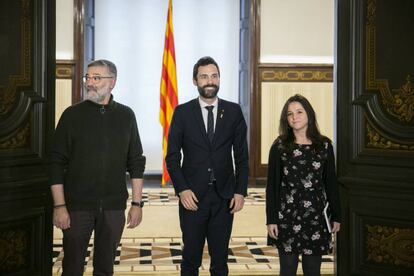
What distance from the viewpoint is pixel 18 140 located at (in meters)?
2.85

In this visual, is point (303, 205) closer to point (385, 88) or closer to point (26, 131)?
point (385, 88)

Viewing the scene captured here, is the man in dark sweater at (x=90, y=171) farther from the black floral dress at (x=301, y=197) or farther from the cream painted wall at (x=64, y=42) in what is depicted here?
the cream painted wall at (x=64, y=42)

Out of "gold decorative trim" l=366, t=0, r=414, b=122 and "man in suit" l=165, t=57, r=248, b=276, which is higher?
"gold decorative trim" l=366, t=0, r=414, b=122

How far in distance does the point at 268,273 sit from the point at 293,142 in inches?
51.5

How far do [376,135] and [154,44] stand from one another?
5430 millimetres

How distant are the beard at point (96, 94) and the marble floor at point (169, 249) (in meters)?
1.46

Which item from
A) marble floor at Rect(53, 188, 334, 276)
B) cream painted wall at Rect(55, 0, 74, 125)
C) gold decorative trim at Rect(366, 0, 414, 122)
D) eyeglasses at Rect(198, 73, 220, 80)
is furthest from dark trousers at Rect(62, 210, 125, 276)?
cream painted wall at Rect(55, 0, 74, 125)

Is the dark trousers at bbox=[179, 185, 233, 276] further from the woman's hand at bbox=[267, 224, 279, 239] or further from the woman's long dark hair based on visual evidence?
the woman's long dark hair

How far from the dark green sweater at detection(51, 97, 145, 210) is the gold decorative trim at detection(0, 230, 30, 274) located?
0.45 m

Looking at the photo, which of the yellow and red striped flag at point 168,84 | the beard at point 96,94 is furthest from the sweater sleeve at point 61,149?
the yellow and red striped flag at point 168,84

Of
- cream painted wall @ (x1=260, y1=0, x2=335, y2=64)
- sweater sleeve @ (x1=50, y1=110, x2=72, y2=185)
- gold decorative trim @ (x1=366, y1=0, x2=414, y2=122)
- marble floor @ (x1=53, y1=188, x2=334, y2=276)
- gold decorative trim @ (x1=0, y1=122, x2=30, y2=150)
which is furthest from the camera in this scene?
cream painted wall @ (x1=260, y1=0, x2=335, y2=64)

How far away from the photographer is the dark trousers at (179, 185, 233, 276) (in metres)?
2.79

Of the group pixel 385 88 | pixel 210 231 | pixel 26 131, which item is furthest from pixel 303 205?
pixel 26 131

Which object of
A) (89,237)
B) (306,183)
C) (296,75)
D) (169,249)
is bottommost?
(169,249)
